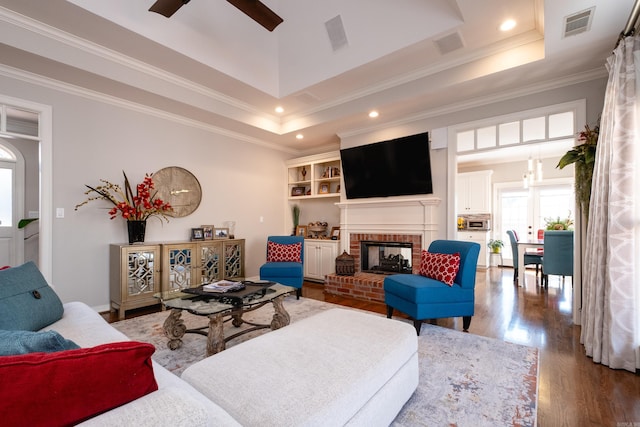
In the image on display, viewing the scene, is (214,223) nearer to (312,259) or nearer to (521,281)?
(312,259)

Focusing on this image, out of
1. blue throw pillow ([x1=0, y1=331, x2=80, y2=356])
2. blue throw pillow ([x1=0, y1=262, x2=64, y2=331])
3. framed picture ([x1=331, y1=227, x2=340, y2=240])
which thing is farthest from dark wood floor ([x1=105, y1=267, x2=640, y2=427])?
blue throw pillow ([x1=0, y1=331, x2=80, y2=356])

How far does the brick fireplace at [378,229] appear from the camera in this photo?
161 inches

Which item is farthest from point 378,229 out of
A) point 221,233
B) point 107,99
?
point 107,99

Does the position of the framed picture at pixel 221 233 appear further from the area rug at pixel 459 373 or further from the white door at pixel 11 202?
the white door at pixel 11 202

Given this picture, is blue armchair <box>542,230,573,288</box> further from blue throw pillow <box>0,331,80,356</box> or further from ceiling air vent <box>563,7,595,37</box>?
blue throw pillow <box>0,331,80,356</box>

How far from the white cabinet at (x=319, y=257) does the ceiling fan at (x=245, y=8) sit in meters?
3.43

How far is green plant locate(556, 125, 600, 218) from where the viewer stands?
8.93ft

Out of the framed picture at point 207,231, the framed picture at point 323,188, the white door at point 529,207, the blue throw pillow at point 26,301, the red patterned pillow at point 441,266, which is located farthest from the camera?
the white door at point 529,207

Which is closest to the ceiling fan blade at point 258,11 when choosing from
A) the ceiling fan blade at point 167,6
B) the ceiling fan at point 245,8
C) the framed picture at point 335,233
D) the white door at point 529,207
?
the ceiling fan at point 245,8

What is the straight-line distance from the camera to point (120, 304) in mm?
3293

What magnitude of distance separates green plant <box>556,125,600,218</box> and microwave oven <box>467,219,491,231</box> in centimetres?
434

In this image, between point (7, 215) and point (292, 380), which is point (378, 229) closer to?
point (292, 380)

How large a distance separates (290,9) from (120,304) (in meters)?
4.03

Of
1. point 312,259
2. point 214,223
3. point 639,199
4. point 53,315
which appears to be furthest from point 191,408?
point 312,259
